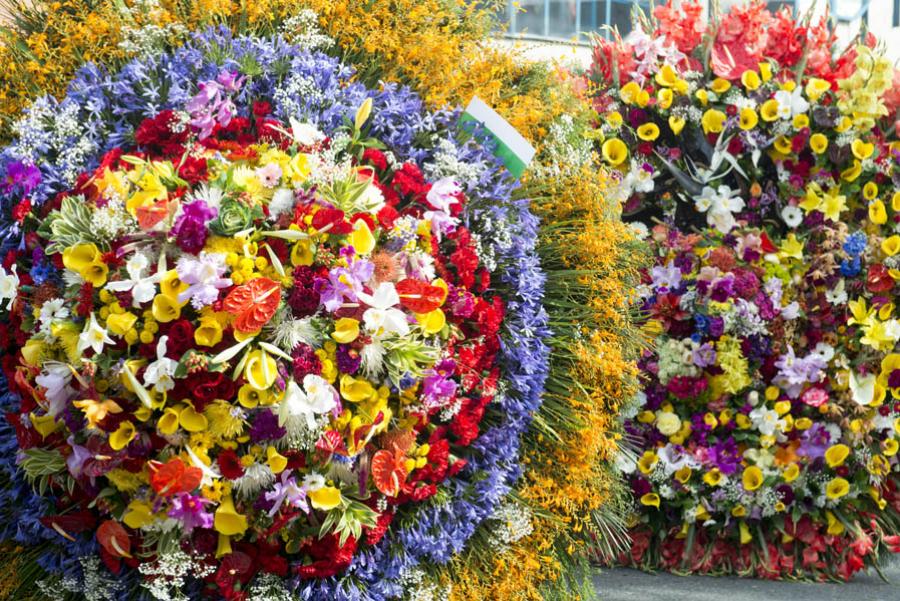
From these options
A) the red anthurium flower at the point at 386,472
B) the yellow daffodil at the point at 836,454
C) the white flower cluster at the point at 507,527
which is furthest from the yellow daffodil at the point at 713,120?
the red anthurium flower at the point at 386,472

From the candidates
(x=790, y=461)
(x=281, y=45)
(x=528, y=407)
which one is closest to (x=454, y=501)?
(x=528, y=407)

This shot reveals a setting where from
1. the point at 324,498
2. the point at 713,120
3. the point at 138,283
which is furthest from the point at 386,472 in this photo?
the point at 713,120

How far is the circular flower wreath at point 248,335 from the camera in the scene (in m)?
2.38

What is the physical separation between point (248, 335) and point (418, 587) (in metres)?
0.88

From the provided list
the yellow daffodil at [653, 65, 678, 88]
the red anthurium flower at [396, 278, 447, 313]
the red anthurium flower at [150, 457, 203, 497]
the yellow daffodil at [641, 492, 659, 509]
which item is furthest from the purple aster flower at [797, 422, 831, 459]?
the red anthurium flower at [150, 457, 203, 497]

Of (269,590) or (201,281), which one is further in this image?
(269,590)

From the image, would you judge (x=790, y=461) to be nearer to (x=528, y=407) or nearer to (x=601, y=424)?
(x=601, y=424)

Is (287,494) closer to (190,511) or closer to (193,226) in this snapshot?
(190,511)

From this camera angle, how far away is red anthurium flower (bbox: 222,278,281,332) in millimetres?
2334

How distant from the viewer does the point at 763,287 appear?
4207 mm

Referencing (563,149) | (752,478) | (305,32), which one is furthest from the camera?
(752,478)

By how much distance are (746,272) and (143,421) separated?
2.64 m

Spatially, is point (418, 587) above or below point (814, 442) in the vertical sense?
above

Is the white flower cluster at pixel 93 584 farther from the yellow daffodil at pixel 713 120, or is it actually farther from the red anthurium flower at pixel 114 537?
the yellow daffodil at pixel 713 120
